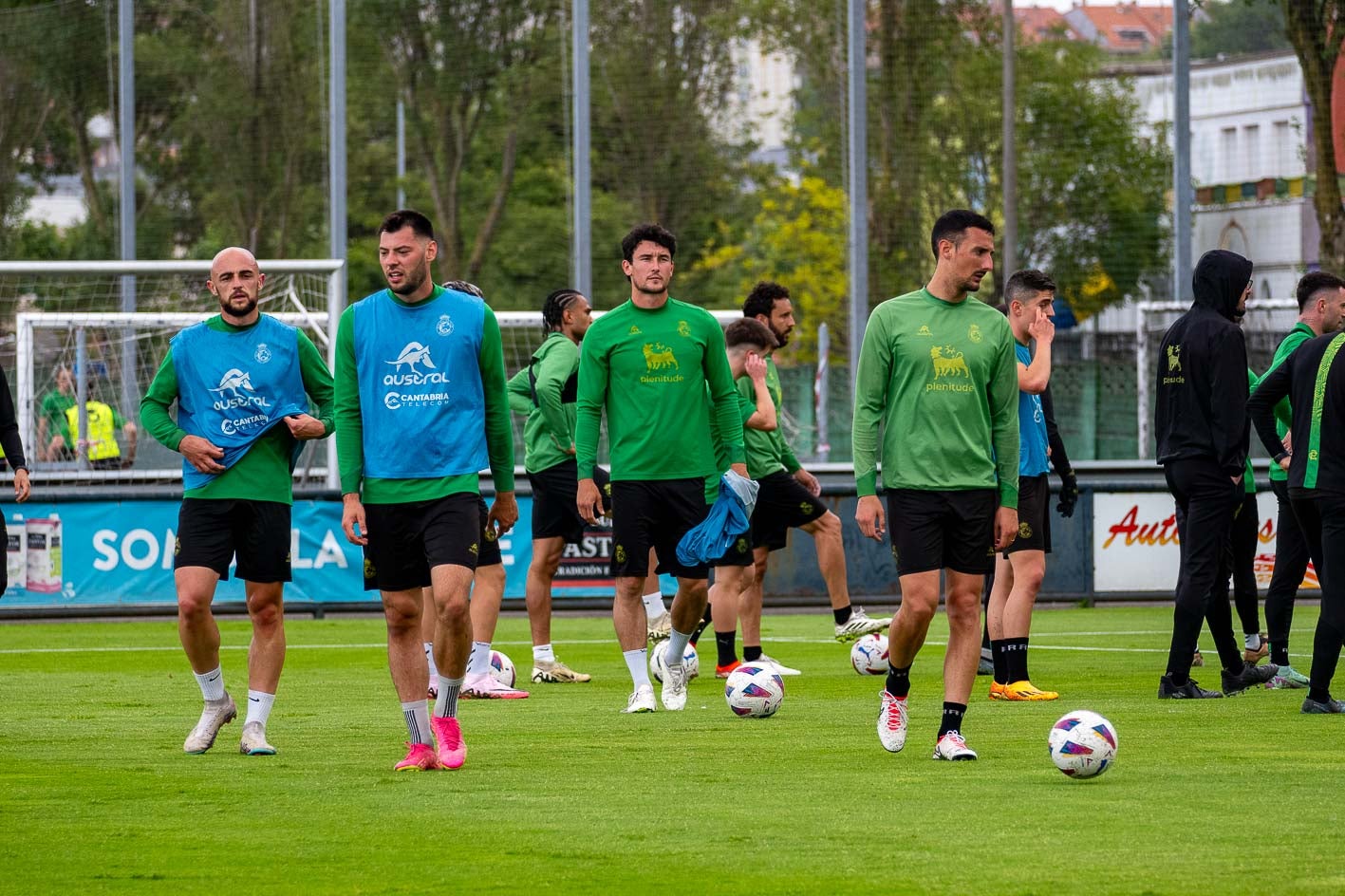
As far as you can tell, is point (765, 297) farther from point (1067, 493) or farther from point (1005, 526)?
point (1005, 526)

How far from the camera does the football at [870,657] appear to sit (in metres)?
12.5

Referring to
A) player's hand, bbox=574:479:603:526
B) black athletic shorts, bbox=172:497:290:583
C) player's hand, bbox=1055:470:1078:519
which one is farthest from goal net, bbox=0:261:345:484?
black athletic shorts, bbox=172:497:290:583

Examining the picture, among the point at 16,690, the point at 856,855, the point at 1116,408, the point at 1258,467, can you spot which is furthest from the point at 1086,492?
the point at 856,855

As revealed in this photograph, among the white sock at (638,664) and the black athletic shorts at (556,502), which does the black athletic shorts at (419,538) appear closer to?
the white sock at (638,664)

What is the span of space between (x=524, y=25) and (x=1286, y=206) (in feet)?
48.8

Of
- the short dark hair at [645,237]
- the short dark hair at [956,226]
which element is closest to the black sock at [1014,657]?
the short dark hair at [645,237]

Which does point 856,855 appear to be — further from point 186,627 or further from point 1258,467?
point 1258,467

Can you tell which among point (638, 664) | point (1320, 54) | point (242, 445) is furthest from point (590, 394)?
point (1320, 54)

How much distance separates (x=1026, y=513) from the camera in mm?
11391

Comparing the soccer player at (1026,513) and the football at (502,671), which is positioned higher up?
the soccer player at (1026,513)

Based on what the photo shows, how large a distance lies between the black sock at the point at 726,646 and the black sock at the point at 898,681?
3699mm

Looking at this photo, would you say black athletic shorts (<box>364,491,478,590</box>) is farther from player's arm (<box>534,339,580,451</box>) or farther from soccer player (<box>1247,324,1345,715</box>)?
soccer player (<box>1247,324,1345,715</box>)

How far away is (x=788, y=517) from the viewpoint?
1264cm

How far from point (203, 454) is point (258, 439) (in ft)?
0.91
